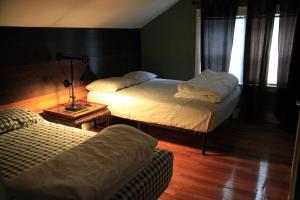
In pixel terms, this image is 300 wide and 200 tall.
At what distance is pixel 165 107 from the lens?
3170 millimetres

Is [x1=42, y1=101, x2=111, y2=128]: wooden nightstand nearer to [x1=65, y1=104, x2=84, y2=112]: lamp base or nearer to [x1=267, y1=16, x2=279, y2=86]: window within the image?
[x1=65, y1=104, x2=84, y2=112]: lamp base

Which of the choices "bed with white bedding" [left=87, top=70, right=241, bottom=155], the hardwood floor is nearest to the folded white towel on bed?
"bed with white bedding" [left=87, top=70, right=241, bottom=155]

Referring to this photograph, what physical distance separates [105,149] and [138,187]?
12.0 inches

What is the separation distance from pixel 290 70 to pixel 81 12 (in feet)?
9.02

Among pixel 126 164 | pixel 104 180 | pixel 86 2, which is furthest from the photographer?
pixel 86 2

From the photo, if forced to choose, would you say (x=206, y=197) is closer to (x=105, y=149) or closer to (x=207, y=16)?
(x=105, y=149)

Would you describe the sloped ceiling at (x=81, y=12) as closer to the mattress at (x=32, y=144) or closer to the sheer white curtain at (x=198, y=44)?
the sheer white curtain at (x=198, y=44)

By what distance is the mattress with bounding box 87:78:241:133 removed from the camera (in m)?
3.01

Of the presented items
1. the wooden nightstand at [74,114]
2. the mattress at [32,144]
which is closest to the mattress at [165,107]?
the wooden nightstand at [74,114]

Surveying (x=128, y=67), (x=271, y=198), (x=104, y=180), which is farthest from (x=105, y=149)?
(x=128, y=67)

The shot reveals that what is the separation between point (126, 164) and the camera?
64.6 inches

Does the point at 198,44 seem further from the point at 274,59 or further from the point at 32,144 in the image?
the point at 32,144

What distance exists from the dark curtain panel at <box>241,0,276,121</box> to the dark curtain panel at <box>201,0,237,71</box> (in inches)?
10.0

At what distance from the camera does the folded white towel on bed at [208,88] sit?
3193 mm
